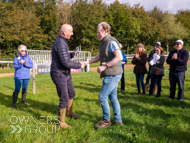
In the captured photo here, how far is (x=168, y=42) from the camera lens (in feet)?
142

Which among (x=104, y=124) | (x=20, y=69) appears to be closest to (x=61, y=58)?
(x=104, y=124)

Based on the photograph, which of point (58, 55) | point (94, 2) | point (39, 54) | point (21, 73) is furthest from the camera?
point (94, 2)

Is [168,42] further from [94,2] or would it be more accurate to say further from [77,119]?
[77,119]

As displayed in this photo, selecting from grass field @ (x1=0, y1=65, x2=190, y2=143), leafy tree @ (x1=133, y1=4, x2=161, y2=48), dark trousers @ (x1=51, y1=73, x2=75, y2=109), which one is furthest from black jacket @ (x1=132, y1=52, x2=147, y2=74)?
leafy tree @ (x1=133, y1=4, x2=161, y2=48)

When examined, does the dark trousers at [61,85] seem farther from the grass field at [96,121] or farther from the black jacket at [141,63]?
the black jacket at [141,63]

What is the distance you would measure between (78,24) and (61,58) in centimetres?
3300

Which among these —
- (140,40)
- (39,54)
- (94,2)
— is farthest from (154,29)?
(39,54)

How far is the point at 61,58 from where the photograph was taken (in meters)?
3.18

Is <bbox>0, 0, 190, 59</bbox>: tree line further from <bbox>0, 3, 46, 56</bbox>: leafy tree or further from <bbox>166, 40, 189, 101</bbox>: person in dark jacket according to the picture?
<bbox>166, 40, 189, 101</bbox>: person in dark jacket

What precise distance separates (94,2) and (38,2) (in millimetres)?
12456

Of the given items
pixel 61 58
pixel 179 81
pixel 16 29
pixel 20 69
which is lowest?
pixel 179 81

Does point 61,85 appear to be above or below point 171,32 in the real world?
below

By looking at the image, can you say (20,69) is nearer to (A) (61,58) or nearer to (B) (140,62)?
(A) (61,58)

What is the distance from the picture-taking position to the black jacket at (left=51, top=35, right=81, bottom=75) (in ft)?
10.4
